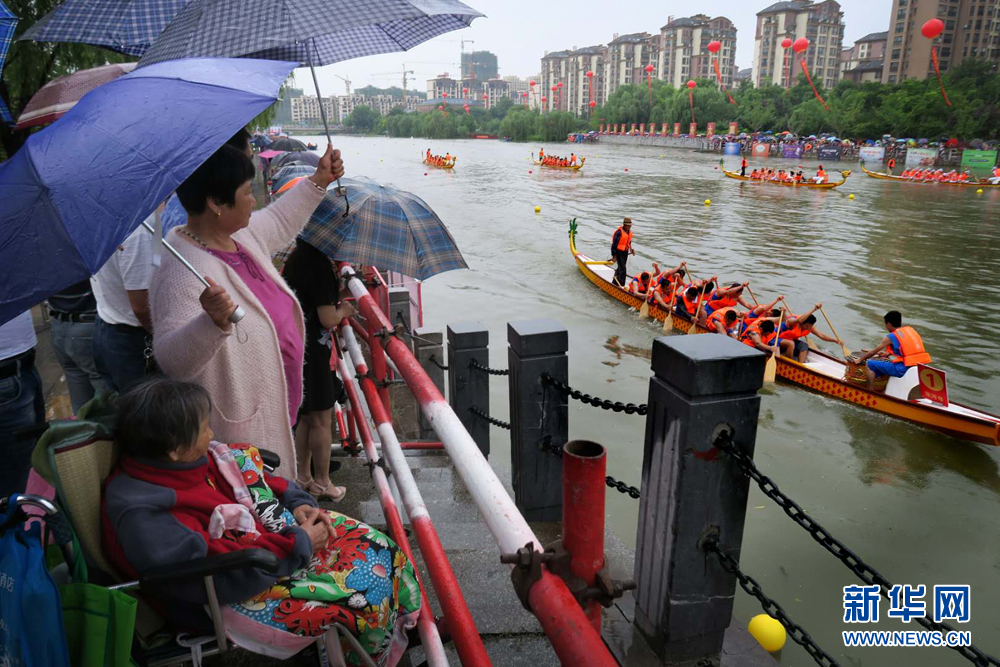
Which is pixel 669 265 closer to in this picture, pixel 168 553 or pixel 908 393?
pixel 908 393

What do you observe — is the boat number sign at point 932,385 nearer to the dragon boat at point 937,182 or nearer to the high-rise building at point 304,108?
the dragon boat at point 937,182

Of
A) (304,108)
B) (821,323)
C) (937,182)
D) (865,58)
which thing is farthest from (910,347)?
(304,108)

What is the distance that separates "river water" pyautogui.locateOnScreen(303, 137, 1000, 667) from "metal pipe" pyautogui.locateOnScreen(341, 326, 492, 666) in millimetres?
1853

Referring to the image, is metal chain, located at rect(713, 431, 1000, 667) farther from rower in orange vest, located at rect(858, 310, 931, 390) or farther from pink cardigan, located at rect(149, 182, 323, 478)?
rower in orange vest, located at rect(858, 310, 931, 390)

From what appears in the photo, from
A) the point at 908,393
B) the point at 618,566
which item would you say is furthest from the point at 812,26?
the point at 618,566

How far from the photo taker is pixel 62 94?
3207mm

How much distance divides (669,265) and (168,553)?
2149cm

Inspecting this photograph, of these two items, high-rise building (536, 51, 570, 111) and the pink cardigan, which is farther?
high-rise building (536, 51, 570, 111)

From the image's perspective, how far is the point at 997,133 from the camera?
50.2 meters

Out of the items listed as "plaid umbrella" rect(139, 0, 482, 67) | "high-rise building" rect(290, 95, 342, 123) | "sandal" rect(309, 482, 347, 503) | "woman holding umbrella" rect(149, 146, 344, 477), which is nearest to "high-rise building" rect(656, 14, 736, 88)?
"high-rise building" rect(290, 95, 342, 123)

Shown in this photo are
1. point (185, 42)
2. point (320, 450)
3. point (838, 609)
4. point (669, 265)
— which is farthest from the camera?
point (669, 265)

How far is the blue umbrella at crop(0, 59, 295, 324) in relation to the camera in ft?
5.00

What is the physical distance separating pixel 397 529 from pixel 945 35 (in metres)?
98.5

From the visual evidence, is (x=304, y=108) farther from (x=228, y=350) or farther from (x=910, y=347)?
(x=228, y=350)
